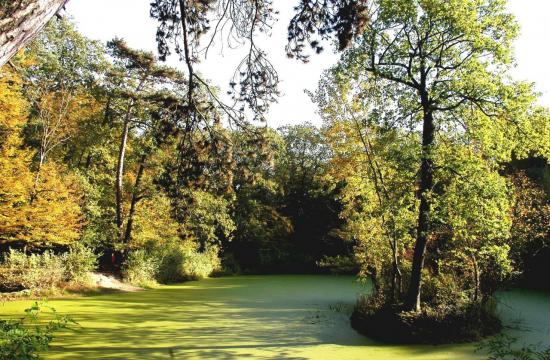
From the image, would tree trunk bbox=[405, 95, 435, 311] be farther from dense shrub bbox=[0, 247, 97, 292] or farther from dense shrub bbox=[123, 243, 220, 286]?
dense shrub bbox=[123, 243, 220, 286]

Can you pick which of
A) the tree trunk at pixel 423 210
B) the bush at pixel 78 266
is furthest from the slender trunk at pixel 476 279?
the bush at pixel 78 266

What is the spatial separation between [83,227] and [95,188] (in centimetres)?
155

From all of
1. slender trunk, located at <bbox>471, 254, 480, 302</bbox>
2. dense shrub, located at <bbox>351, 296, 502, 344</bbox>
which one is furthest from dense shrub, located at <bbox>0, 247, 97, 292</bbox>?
slender trunk, located at <bbox>471, 254, 480, 302</bbox>

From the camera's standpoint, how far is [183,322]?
8766 millimetres

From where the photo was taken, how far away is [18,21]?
144 centimetres

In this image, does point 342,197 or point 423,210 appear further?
point 342,197

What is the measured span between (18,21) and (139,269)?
15132 millimetres

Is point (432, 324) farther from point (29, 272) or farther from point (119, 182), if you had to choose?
point (119, 182)

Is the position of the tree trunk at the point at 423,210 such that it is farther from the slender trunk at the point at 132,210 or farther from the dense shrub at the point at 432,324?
the slender trunk at the point at 132,210

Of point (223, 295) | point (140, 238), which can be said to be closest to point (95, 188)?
point (140, 238)

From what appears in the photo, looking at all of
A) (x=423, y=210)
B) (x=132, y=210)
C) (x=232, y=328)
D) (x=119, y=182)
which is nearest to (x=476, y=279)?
(x=423, y=210)

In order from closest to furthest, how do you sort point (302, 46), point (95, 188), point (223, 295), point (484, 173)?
1. point (302, 46)
2. point (484, 173)
3. point (223, 295)
4. point (95, 188)

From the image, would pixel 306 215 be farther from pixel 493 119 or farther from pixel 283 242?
pixel 493 119

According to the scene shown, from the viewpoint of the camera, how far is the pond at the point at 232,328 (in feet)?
21.0
